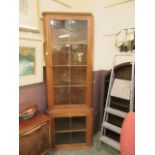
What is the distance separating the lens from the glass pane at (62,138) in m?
2.43

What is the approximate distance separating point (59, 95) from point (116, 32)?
1257 millimetres

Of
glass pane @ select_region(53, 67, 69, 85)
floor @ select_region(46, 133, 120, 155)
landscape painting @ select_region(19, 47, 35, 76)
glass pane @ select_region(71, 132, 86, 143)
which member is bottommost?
floor @ select_region(46, 133, 120, 155)

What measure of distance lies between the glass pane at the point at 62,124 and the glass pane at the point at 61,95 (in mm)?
226

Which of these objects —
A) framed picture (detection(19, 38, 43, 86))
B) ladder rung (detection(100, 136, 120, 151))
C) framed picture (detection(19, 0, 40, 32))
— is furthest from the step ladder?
framed picture (detection(19, 0, 40, 32))

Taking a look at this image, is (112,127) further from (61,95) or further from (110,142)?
(61,95)

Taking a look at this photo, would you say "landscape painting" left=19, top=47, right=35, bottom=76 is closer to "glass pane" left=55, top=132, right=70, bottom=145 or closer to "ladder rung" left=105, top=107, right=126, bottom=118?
"glass pane" left=55, top=132, right=70, bottom=145

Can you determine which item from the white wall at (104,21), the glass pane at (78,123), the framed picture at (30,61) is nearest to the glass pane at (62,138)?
the glass pane at (78,123)

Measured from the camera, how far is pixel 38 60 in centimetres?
220

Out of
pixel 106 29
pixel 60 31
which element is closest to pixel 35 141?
pixel 60 31

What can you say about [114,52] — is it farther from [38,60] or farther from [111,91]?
[38,60]

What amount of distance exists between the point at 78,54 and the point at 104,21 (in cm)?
80

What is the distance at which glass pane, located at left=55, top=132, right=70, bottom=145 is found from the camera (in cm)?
243

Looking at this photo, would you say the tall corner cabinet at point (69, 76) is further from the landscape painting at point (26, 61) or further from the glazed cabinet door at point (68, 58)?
the landscape painting at point (26, 61)
